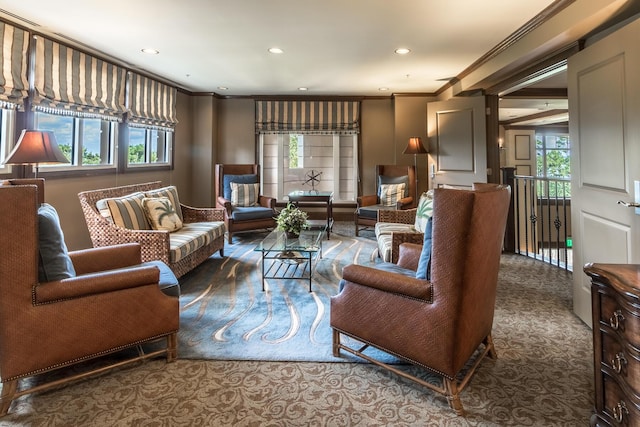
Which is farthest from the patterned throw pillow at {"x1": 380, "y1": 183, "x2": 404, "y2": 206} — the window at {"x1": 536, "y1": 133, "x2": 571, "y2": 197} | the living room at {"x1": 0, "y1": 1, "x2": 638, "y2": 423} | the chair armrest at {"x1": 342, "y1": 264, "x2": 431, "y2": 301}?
the window at {"x1": 536, "y1": 133, "x2": 571, "y2": 197}

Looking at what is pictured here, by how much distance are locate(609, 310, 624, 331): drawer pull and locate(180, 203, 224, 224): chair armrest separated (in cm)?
401

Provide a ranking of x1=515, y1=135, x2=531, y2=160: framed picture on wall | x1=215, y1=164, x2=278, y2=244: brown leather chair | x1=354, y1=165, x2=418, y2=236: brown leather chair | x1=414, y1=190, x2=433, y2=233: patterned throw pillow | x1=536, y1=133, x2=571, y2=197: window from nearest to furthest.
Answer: x1=414, y1=190, x2=433, y2=233: patterned throw pillow
x1=215, y1=164, x2=278, y2=244: brown leather chair
x1=354, y1=165, x2=418, y2=236: brown leather chair
x1=515, y1=135, x2=531, y2=160: framed picture on wall
x1=536, y1=133, x2=571, y2=197: window

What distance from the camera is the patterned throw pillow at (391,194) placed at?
5.90 meters

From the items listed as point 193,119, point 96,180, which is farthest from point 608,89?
point 193,119

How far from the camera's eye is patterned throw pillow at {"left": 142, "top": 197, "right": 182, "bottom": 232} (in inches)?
145

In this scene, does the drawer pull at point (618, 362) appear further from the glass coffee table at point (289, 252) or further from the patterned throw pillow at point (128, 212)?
the patterned throw pillow at point (128, 212)

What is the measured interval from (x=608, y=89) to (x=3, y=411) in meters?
3.87

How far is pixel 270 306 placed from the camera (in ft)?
9.56

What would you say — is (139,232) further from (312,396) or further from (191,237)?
(312,396)

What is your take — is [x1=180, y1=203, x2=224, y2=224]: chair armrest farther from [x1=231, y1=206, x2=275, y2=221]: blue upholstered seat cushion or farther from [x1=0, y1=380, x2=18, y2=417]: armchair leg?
[x1=0, y1=380, x2=18, y2=417]: armchair leg

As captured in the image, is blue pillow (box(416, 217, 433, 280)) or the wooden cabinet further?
blue pillow (box(416, 217, 433, 280))

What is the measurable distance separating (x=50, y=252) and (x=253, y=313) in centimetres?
143

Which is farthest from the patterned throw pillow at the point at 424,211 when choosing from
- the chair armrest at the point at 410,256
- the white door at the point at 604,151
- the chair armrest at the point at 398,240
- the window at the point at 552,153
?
the window at the point at 552,153

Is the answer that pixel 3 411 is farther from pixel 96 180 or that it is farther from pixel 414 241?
pixel 96 180
